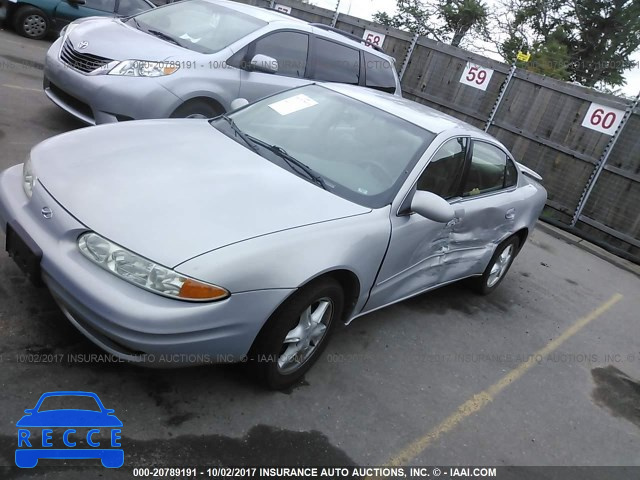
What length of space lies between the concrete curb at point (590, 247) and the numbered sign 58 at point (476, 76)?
3.28 meters

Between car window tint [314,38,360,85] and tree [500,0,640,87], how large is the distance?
19.4 m

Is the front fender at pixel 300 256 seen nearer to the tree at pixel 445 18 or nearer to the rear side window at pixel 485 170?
the rear side window at pixel 485 170

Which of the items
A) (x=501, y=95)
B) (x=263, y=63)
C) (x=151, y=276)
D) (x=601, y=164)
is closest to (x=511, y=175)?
(x=263, y=63)

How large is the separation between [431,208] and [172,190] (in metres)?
1.51

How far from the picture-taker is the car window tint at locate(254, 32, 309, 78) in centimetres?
629

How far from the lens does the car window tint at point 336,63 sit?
6883 mm

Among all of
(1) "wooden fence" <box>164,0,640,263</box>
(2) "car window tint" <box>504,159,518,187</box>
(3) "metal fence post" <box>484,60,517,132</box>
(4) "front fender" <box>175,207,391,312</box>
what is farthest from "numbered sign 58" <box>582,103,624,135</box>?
(4) "front fender" <box>175,207,391,312</box>

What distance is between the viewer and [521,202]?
5.09 m

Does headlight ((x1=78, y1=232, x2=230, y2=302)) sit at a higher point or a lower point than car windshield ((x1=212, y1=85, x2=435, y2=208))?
lower

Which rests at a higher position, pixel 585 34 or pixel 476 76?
pixel 585 34

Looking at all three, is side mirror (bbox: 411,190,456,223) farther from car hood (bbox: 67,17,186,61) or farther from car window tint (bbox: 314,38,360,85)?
car window tint (bbox: 314,38,360,85)

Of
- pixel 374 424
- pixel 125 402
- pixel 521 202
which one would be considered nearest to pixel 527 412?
pixel 374 424

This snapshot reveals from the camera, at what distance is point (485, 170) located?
4512mm

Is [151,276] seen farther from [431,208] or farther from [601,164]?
[601,164]
